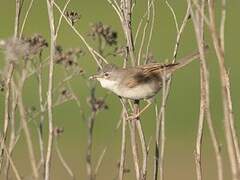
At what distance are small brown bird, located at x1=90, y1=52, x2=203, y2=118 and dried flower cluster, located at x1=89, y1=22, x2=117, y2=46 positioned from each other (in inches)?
11.6

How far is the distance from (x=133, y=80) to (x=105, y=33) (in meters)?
0.61

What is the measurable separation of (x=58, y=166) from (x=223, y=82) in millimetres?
9469

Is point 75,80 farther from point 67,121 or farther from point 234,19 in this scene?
point 234,19

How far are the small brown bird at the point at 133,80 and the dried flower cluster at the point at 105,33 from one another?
0.97 feet

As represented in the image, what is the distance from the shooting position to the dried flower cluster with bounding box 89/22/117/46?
6301 mm

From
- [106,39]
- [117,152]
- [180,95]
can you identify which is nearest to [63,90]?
[106,39]

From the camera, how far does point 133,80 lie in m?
6.82

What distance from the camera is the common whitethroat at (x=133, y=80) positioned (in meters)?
6.59

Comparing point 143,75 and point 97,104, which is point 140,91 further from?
point 97,104

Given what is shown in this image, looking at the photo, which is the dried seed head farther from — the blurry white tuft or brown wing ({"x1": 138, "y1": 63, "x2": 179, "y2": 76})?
brown wing ({"x1": 138, "y1": 63, "x2": 179, "y2": 76})

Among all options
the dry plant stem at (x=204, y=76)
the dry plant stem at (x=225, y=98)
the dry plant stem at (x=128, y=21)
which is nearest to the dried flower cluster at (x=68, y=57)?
the dry plant stem at (x=128, y=21)

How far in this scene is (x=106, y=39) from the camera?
6309 millimetres

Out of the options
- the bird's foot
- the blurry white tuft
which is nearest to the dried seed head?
the blurry white tuft

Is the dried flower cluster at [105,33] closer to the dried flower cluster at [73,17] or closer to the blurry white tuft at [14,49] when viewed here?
the dried flower cluster at [73,17]
